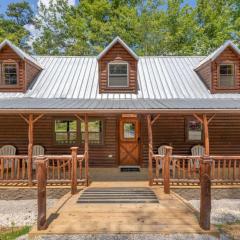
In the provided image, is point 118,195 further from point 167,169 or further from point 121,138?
point 121,138

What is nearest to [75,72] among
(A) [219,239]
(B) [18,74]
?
(B) [18,74]

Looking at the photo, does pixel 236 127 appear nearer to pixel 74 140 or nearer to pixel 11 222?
pixel 74 140

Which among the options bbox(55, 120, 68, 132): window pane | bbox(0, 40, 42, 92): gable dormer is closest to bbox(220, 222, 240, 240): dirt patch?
bbox(55, 120, 68, 132): window pane

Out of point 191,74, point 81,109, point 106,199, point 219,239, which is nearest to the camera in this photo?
point 219,239

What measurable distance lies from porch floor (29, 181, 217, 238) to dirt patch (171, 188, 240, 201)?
1.40 metres

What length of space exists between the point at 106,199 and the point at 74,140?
212 inches

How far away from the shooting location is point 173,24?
88.4ft

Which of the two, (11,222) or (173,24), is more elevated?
(173,24)

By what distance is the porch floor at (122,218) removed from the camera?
6.25 m

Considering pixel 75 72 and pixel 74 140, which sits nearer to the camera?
pixel 74 140

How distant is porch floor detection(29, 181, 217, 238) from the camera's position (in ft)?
20.5

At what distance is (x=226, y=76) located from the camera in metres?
14.0

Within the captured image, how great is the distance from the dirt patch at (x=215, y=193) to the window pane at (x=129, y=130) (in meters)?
4.41

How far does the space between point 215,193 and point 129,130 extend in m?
5.37
